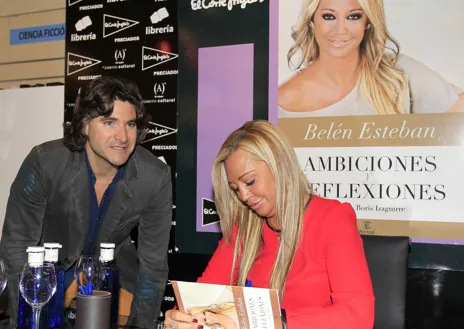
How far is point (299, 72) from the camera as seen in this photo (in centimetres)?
336

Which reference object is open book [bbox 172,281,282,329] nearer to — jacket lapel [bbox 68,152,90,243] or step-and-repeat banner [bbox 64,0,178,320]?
jacket lapel [bbox 68,152,90,243]

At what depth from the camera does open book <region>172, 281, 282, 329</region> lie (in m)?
1.44

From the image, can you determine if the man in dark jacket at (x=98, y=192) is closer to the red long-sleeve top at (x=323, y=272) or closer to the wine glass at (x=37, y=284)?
the red long-sleeve top at (x=323, y=272)

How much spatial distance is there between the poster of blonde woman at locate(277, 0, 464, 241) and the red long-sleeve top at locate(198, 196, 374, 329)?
1.22 metres

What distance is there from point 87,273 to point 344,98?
6.48ft

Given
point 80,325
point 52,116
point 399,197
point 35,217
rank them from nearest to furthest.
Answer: point 80,325 → point 35,217 → point 399,197 → point 52,116

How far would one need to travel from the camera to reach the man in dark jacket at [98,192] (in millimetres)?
2334

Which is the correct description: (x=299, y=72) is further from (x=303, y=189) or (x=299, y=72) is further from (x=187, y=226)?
(x=303, y=189)

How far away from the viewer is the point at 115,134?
7.63 feet

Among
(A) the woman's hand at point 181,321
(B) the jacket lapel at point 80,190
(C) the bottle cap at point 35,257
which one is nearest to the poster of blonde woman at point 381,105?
(B) the jacket lapel at point 80,190

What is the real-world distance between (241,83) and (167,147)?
67cm

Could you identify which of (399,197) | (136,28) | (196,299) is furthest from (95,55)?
(196,299)

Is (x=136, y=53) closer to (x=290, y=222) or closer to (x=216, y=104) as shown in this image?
(x=216, y=104)

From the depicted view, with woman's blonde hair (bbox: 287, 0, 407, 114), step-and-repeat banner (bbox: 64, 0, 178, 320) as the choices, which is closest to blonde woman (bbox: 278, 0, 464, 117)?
woman's blonde hair (bbox: 287, 0, 407, 114)
